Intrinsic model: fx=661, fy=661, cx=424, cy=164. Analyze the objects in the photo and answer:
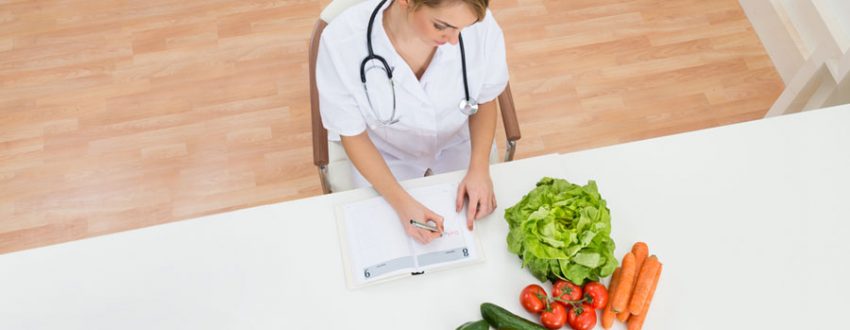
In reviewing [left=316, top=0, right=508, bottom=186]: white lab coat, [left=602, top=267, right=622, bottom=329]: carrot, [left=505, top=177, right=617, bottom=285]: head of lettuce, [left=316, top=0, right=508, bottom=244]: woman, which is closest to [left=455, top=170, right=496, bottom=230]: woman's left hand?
[left=316, top=0, right=508, bottom=244]: woman

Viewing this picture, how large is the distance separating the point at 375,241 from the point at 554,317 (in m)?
0.45

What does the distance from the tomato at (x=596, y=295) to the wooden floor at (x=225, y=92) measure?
1358mm

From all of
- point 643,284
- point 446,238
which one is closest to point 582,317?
point 643,284

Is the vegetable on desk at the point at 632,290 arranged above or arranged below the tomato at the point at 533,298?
below

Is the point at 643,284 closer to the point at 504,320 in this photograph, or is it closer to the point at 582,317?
the point at 582,317

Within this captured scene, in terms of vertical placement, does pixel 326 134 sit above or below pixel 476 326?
above

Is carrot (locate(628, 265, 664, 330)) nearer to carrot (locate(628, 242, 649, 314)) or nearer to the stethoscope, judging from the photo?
carrot (locate(628, 242, 649, 314))

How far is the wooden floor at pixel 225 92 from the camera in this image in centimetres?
271

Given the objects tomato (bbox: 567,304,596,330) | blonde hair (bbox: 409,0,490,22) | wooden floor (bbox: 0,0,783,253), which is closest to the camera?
blonde hair (bbox: 409,0,490,22)

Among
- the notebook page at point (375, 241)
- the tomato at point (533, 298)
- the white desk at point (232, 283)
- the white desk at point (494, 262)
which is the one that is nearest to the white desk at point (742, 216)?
the white desk at point (494, 262)

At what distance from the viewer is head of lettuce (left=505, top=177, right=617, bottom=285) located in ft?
4.62

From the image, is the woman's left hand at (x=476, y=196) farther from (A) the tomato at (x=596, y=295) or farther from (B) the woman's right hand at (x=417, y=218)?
(A) the tomato at (x=596, y=295)

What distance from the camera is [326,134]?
6.05ft

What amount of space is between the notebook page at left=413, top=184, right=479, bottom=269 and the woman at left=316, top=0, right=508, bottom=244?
0.08 ft
